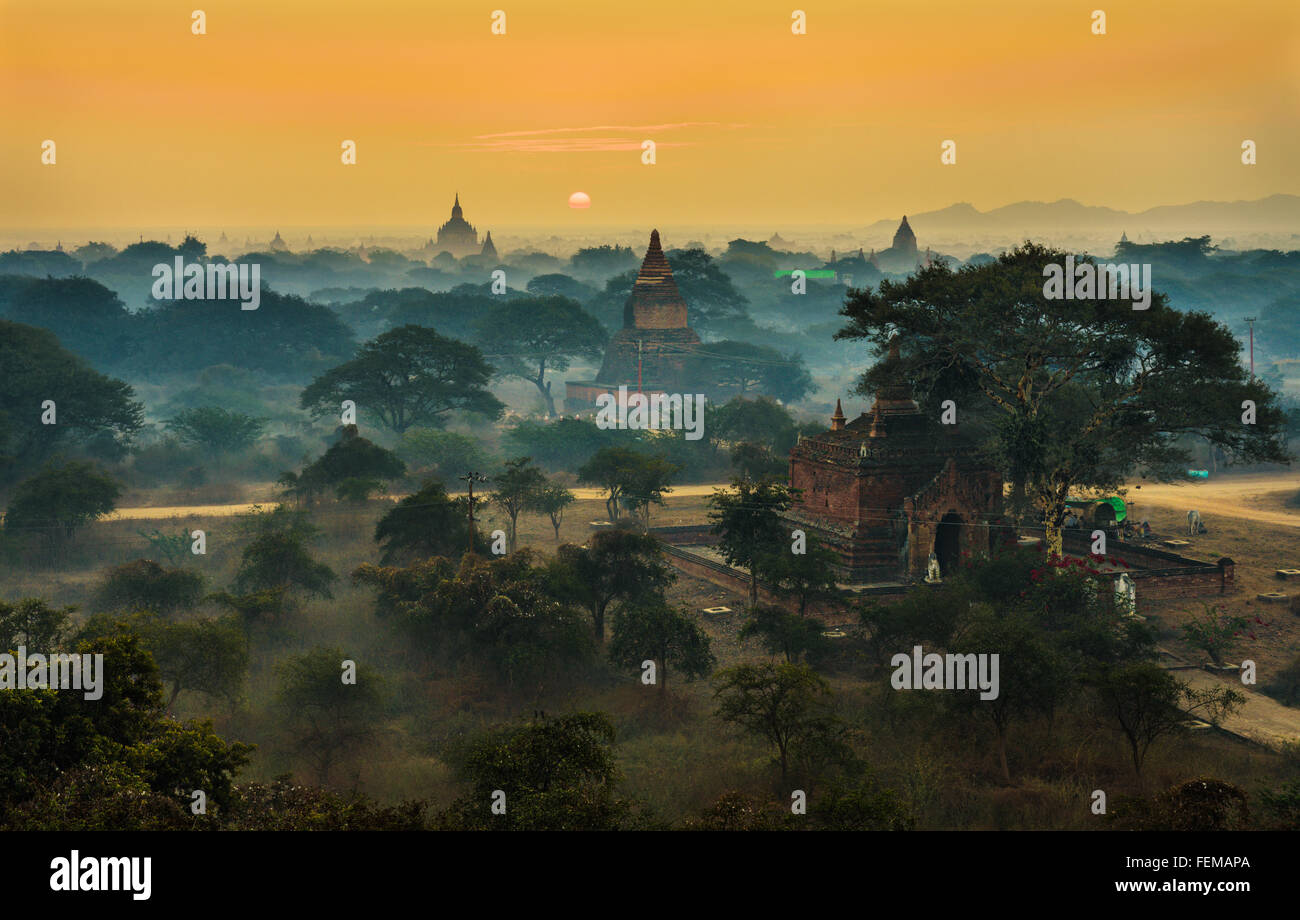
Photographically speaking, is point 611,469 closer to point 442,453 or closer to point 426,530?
point 426,530

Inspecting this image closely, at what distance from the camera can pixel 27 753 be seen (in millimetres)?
15789

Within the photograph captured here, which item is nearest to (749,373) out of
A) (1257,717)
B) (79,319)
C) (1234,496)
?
(1234,496)

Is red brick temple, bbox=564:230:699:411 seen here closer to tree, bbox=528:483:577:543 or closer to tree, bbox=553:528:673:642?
tree, bbox=528:483:577:543

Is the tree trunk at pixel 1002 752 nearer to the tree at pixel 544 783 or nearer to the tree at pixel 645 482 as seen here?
the tree at pixel 544 783

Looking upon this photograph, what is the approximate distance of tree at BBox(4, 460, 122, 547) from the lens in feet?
127

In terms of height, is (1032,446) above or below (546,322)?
below

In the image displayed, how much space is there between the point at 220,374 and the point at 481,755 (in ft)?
234

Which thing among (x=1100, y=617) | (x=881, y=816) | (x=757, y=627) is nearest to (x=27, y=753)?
(x=881, y=816)

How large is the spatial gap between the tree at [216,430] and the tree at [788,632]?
40.3 meters

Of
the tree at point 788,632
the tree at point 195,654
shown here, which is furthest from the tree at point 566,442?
the tree at point 195,654

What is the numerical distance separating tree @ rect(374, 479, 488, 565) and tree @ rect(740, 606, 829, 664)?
33.5 ft

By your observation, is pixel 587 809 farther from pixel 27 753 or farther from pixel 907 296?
pixel 907 296

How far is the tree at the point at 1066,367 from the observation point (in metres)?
32.5

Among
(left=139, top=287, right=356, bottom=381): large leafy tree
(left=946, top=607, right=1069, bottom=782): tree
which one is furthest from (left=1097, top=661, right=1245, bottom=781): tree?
(left=139, top=287, right=356, bottom=381): large leafy tree
